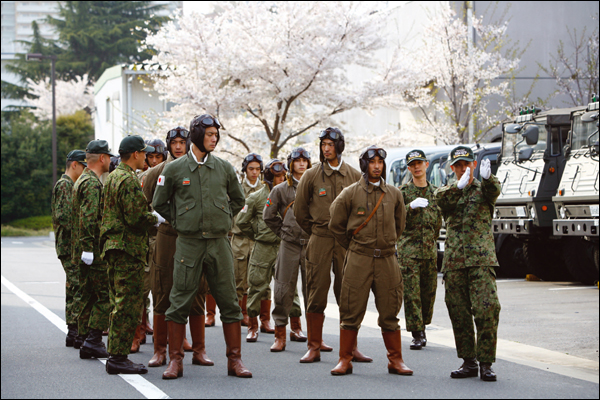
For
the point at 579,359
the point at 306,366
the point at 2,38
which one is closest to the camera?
the point at 306,366

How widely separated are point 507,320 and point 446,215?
416cm

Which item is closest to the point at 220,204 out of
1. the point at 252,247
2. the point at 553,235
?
the point at 252,247

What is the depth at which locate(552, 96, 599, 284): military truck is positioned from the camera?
1436cm

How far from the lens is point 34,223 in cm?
4638

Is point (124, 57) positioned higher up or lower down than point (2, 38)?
lower down

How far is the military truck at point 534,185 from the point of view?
1579cm

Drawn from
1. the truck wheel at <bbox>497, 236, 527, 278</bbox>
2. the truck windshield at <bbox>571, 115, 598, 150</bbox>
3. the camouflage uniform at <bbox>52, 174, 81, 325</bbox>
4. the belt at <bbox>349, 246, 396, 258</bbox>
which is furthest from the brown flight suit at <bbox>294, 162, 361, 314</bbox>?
the truck wheel at <bbox>497, 236, 527, 278</bbox>

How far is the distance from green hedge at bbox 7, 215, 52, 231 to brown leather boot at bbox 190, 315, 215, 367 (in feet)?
132

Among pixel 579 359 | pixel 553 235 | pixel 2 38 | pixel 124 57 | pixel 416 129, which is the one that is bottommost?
pixel 579 359

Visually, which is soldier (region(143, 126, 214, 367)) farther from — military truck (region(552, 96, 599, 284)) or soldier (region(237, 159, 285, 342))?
military truck (region(552, 96, 599, 284))

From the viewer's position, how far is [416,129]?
30766 millimetres

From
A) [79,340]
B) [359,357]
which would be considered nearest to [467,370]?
[359,357]

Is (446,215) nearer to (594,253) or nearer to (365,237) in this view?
(365,237)

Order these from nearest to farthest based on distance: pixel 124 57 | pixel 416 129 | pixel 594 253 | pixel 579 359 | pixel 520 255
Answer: pixel 579 359 → pixel 594 253 → pixel 520 255 → pixel 416 129 → pixel 124 57
